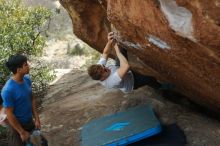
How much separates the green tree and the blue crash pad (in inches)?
118

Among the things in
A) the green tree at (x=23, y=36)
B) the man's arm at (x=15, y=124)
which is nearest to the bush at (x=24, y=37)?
the green tree at (x=23, y=36)

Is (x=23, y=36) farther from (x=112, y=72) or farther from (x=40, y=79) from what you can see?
(x=112, y=72)

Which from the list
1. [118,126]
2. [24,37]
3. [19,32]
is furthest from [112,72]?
[19,32]

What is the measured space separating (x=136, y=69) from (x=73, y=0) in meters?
1.79

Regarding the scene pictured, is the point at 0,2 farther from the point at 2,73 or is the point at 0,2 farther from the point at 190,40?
the point at 190,40

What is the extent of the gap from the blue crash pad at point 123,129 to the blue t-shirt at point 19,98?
968mm

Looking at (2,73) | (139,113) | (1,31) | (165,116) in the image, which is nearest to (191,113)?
(165,116)

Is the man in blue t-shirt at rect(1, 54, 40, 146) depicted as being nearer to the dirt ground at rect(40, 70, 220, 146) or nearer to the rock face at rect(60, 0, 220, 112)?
the dirt ground at rect(40, 70, 220, 146)

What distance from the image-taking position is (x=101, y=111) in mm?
7641

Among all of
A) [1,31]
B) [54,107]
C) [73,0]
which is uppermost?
[73,0]

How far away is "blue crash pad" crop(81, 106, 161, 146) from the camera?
216 inches

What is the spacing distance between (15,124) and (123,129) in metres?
1.51

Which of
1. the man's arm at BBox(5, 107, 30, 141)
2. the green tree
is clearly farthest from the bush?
the man's arm at BBox(5, 107, 30, 141)

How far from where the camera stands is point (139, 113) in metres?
6.35
